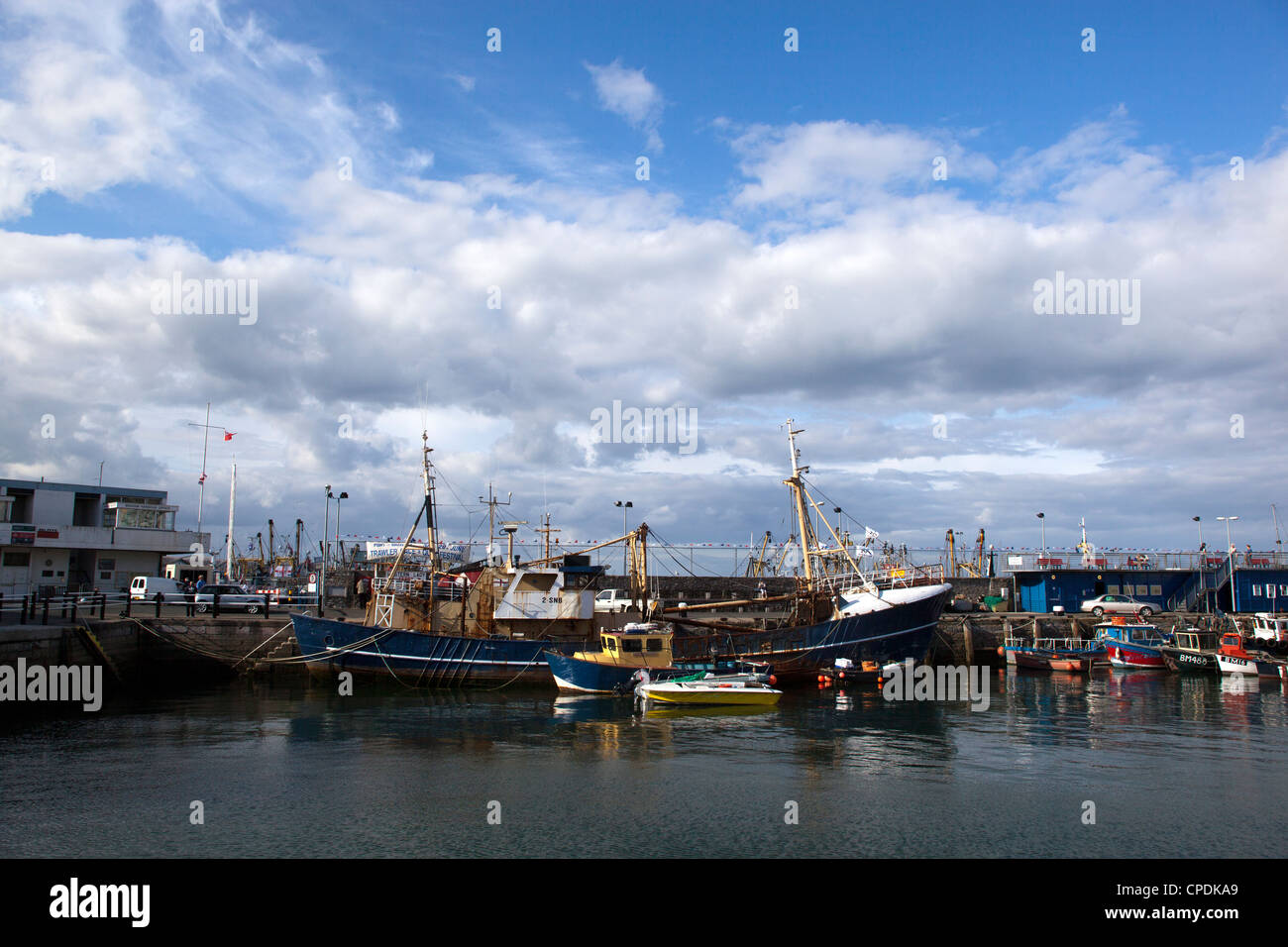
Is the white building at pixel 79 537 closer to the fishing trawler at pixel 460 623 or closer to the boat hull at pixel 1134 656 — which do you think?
the fishing trawler at pixel 460 623

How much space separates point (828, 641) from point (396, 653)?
71.1ft

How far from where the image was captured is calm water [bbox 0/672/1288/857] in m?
16.7

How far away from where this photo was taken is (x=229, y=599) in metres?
46.9

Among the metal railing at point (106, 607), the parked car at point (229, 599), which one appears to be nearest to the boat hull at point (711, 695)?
the metal railing at point (106, 607)

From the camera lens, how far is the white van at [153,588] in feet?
143

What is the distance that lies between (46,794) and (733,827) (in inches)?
606

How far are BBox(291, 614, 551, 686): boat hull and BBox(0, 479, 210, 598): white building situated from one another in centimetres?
1401

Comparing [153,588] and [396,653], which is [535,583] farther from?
[153,588]

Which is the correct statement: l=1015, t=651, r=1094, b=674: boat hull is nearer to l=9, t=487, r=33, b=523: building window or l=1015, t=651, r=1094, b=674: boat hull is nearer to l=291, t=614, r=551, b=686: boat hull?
l=291, t=614, r=551, b=686: boat hull

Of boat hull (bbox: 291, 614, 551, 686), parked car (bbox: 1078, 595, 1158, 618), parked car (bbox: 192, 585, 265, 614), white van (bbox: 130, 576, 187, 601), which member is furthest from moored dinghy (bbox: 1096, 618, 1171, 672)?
white van (bbox: 130, 576, 187, 601)

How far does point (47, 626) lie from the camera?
3297 cm

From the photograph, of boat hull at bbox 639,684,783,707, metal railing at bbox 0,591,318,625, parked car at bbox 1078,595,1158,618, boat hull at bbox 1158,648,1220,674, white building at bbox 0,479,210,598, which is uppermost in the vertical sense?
white building at bbox 0,479,210,598

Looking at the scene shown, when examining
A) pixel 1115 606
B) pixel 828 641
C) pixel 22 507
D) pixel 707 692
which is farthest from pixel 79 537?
pixel 1115 606
